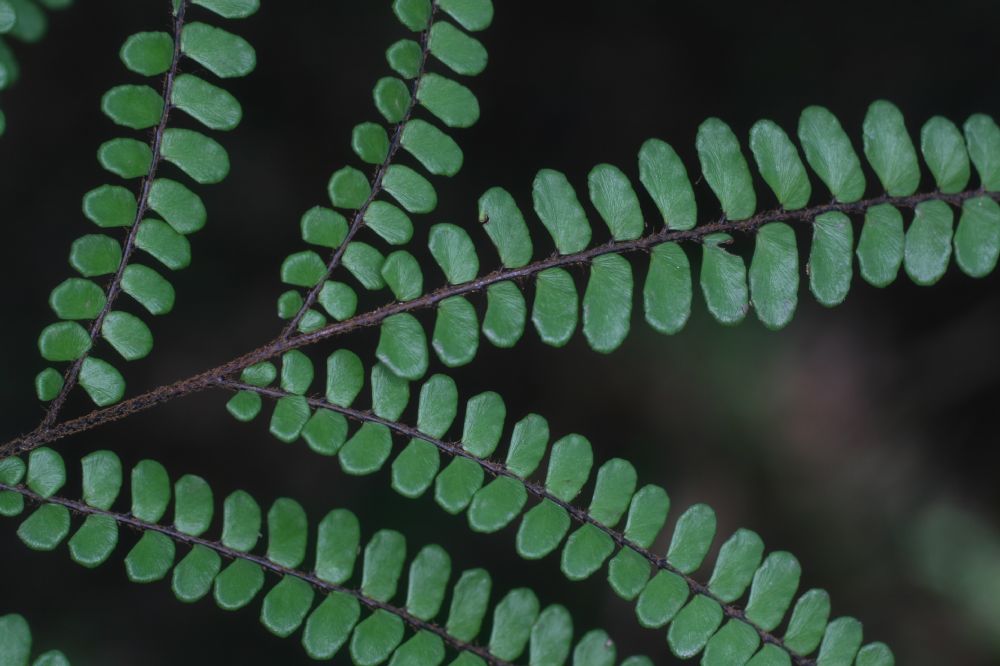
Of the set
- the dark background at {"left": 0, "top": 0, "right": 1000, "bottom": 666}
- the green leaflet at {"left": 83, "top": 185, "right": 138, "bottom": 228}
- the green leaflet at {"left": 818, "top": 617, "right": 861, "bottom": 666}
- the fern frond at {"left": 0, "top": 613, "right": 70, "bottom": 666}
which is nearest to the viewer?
the fern frond at {"left": 0, "top": 613, "right": 70, "bottom": 666}

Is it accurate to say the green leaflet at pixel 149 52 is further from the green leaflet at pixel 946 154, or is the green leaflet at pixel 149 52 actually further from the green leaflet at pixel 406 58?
the green leaflet at pixel 946 154

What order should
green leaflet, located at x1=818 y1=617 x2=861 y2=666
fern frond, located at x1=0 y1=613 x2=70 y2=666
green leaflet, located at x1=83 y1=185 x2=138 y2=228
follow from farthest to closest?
green leaflet, located at x1=818 y1=617 x2=861 y2=666 → green leaflet, located at x1=83 y1=185 x2=138 y2=228 → fern frond, located at x1=0 y1=613 x2=70 y2=666

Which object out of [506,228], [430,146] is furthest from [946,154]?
[430,146]

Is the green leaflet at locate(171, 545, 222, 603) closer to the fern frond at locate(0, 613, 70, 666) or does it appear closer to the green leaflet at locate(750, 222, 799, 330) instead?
the fern frond at locate(0, 613, 70, 666)

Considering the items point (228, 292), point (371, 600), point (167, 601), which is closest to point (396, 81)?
point (371, 600)

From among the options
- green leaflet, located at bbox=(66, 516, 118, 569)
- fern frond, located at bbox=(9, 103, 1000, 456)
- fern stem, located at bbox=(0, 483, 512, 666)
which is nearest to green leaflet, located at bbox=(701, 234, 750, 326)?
fern frond, located at bbox=(9, 103, 1000, 456)

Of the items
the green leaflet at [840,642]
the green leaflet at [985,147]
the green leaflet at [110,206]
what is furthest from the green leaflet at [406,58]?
the green leaflet at [840,642]
